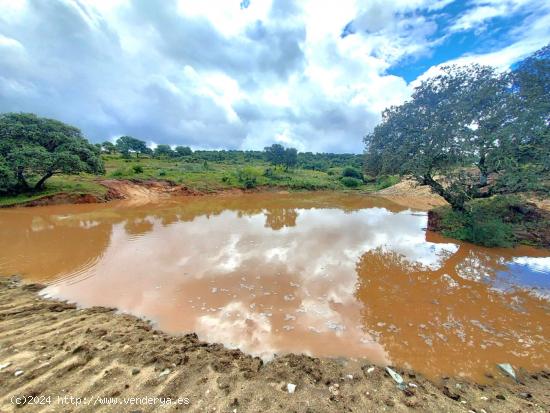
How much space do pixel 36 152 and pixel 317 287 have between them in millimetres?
22917

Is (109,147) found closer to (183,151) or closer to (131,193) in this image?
(183,151)

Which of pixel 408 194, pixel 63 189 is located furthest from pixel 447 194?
pixel 63 189

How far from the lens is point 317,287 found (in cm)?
659

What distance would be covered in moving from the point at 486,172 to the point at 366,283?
847 centimetres

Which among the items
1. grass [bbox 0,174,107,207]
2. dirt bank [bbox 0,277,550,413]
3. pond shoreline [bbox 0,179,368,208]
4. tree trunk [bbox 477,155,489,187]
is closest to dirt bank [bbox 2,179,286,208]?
pond shoreline [bbox 0,179,368,208]

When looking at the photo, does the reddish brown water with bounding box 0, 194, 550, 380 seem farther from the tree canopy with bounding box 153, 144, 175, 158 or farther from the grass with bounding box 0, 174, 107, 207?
the tree canopy with bounding box 153, 144, 175, 158

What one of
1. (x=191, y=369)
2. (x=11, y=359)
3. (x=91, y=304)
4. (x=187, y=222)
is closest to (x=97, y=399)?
(x=191, y=369)

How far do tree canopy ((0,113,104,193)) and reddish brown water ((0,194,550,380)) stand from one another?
336 inches

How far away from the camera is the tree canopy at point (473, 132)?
9242 mm

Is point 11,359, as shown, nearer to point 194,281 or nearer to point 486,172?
point 194,281

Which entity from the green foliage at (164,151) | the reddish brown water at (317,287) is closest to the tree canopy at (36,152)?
the reddish brown water at (317,287)

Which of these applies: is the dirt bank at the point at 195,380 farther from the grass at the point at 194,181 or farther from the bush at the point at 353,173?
the bush at the point at 353,173

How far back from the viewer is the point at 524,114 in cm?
913

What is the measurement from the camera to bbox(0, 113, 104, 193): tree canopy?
18306mm
